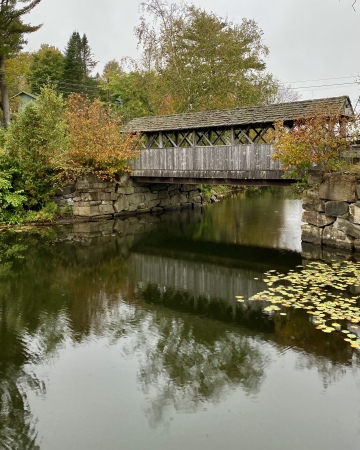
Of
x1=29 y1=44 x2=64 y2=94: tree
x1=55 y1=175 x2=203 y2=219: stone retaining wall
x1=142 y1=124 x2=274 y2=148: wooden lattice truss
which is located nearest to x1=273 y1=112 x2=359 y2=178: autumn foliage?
x1=142 y1=124 x2=274 y2=148: wooden lattice truss

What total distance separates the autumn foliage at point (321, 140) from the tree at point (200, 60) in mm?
15071

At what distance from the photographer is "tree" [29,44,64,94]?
155 ft

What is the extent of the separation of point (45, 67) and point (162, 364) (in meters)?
49.7

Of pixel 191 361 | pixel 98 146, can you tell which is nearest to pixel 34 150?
pixel 98 146

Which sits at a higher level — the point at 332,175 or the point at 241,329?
the point at 332,175

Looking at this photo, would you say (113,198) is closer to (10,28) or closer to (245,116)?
(245,116)

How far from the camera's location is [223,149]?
1603 centimetres

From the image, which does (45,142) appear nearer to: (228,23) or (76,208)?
(76,208)

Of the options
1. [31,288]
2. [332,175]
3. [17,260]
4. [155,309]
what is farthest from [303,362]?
[17,260]

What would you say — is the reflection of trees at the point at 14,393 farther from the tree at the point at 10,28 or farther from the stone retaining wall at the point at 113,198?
the tree at the point at 10,28

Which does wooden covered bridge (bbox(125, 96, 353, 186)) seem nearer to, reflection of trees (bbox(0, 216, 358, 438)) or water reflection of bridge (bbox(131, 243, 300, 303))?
water reflection of bridge (bbox(131, 243, 300, 303))

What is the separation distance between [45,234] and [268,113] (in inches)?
368

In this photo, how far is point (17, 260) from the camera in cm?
1116

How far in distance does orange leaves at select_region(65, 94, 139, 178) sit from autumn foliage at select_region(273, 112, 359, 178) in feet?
26.0
